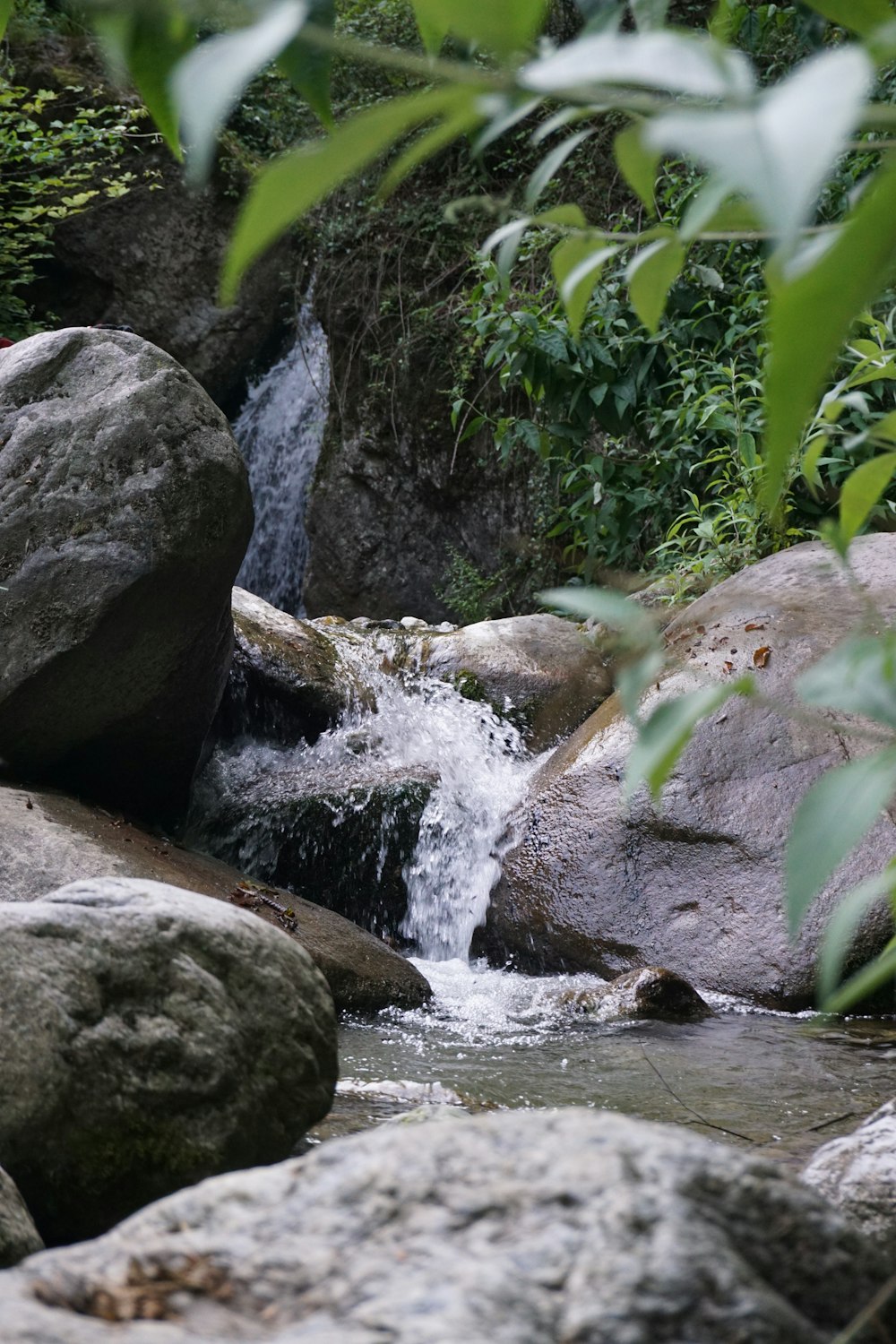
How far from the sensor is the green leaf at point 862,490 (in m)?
0.86

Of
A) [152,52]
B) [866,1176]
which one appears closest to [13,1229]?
[866,1176]

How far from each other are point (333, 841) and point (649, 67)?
6.33 meters

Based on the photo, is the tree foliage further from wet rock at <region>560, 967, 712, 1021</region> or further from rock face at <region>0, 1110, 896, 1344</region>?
wet rock at <region>560, 967, 712, 1021</region>

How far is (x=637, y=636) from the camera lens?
0.69 metres

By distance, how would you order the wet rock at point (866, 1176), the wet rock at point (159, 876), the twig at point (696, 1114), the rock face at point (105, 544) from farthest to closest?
the rock face at point (105, 544) → the wet rock at point (159, 876) → the twig at point (696, 1114) → the wet rock at point (866, 1176)

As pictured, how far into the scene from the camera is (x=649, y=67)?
17.3 inches

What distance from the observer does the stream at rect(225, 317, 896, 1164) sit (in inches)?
146

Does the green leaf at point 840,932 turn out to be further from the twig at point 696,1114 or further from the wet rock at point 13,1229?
the twig at point 696,1114

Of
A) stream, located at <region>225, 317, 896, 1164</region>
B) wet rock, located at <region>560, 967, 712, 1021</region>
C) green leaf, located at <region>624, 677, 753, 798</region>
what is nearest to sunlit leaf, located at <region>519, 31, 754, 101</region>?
green leaf, located at <region>624, 677, 753, 798</region>

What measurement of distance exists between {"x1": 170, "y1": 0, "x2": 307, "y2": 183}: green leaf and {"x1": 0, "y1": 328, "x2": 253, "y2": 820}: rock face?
17.0 ft

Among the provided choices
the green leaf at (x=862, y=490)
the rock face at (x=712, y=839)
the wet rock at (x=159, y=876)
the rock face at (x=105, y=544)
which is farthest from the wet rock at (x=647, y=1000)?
the green leaf at (x=862, y=490)

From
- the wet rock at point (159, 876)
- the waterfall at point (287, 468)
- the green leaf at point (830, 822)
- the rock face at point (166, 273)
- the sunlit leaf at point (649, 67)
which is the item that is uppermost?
the rock face at point (166, 273)

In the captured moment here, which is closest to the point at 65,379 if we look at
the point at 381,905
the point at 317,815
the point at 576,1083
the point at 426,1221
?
the point at 317,815

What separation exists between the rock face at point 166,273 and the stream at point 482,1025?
20.6 ft
